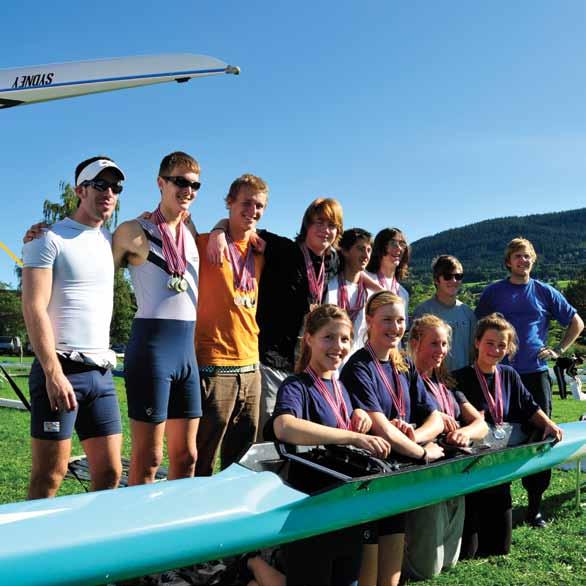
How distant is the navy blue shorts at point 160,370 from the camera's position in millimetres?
2986

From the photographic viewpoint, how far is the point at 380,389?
3.34 metres

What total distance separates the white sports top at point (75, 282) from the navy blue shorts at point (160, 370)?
0.20m

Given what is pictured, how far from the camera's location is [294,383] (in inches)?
117

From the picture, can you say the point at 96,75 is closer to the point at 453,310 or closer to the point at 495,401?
the point at 453,310

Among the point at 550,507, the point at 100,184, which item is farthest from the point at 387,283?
the point at 100,184

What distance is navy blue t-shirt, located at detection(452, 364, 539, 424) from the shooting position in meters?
4.07

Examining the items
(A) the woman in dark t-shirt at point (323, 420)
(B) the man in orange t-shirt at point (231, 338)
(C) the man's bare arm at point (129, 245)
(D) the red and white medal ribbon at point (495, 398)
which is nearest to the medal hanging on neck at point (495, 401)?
(D) the red and white medal ribbon at point (495, 398)

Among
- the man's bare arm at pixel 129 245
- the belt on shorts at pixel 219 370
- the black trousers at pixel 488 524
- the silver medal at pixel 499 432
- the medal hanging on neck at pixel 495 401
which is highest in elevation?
the man's bare arm at pixel 129 245

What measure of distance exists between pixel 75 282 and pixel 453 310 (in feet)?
9.73

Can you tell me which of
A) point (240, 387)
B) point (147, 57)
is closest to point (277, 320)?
point (240, 387)

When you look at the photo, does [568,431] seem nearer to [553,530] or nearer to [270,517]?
[553,530]

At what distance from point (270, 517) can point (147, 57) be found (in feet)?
19.5

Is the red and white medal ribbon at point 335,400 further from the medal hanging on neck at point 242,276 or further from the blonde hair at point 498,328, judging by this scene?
the blonde hair at point 498,328

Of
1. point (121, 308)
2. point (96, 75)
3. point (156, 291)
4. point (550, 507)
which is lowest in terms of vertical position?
point (550, 507)
